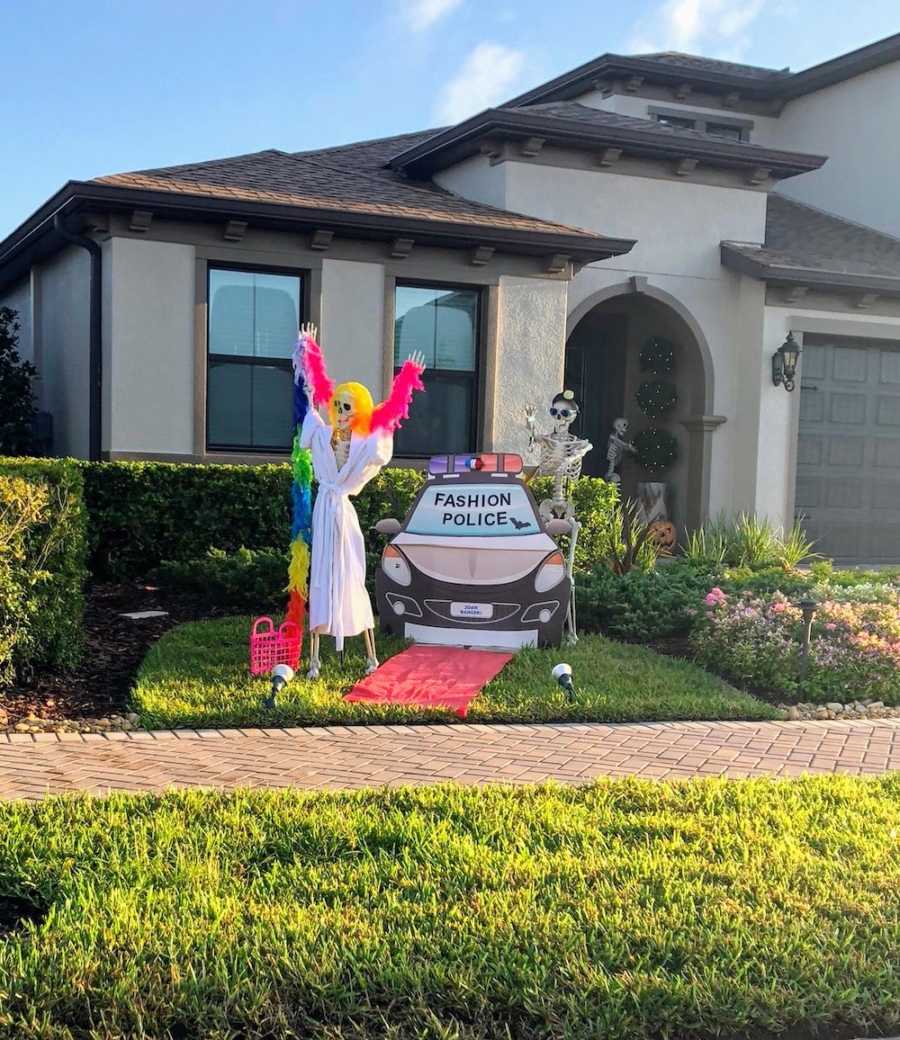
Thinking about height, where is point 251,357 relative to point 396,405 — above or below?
above

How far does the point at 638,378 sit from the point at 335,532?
9286mm

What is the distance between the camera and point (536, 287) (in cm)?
1333

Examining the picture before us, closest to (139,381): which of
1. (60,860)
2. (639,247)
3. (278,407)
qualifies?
(278,407)

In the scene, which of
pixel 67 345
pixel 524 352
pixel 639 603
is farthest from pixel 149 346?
pixel 639 603

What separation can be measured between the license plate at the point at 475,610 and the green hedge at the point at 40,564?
9.08 ft

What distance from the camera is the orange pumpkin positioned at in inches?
594

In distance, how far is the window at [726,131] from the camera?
1866 centimetres

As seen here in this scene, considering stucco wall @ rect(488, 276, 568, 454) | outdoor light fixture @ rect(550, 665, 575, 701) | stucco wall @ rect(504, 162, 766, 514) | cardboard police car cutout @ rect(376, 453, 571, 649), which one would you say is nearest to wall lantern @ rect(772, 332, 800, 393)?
stucco wall @ rect(504, 162, 766, 514)

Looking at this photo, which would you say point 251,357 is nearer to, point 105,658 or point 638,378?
point 105,658

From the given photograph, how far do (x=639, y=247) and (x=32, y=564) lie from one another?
989 cm

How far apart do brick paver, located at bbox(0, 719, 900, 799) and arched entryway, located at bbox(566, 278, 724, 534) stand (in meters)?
8.31

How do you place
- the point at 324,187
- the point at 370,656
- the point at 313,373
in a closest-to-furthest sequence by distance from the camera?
the point at 313,373
the point at 370,656
the point at 324,187

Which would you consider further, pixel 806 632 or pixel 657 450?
pixel 657 450

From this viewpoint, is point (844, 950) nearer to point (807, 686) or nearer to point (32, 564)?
point (807, 686)
